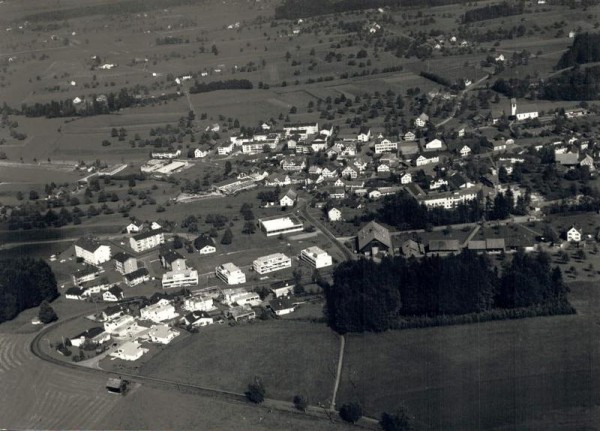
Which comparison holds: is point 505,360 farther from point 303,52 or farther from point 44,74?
point 44,74

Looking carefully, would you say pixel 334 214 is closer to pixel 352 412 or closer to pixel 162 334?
pixel 162 334

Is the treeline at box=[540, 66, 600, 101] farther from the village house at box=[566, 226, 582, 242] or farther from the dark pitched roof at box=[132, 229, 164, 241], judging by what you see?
the dark pitched roof at box=[132, 229, 164, 241]

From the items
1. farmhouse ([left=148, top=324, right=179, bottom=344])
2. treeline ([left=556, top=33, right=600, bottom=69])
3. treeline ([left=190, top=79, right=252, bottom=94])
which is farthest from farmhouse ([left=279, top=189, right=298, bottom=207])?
treeline ([left=556, top=33, right=600, bottom=69])

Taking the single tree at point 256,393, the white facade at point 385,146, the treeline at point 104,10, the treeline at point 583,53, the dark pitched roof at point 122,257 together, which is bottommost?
the white facade at point 385,146

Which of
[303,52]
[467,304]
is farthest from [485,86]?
[467,304]

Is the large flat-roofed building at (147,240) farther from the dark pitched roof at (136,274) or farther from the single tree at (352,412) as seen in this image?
the single tree at (352,412)

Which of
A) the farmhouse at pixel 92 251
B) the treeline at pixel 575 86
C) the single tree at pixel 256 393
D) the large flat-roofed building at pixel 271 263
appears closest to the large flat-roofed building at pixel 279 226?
the large flat-roofed building at pixel 271 263
